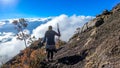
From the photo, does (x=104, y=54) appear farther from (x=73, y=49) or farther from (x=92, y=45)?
(x=73, y=49)

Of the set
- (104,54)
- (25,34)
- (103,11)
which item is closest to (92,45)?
(104,54)

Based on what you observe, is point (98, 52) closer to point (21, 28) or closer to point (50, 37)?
point (50, 37)

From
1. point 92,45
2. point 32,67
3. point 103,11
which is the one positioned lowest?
point 32,67

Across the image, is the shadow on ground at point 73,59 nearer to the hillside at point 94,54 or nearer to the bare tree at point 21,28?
the hillside at point 94,54

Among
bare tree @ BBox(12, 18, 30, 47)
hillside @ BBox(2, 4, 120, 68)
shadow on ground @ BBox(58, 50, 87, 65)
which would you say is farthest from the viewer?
bare tree @ BBox(12, 18, 30, 47)

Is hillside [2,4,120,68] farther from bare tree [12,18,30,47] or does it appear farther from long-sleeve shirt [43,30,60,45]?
bare tree [12,18,30,47]

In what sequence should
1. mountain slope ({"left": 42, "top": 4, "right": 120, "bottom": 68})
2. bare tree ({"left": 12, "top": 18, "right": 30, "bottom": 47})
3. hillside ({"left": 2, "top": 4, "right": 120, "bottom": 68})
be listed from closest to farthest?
mountain slope ({"left": 42, "top": 4, "right": 120, "bottom": 68})
hillside ({"left": 2, "top": 4, "right": 120, "bottom": 68})
bare tree ({"left": 12, "top": 18, "right": 30, "bottom": 47})

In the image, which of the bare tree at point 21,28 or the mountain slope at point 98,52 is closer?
the mountain slope at point 98,52

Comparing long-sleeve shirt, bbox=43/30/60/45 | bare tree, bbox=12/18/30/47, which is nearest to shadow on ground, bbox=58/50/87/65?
long-sleeve shirt, bbox=43/30/60/45

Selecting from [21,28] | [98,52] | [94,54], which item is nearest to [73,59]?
[94,54]

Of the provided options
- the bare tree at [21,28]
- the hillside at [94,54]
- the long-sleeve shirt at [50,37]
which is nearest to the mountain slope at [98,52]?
the hillside at [94,54]

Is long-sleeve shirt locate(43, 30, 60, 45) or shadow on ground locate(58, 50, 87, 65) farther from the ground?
long-sleeve shirt locate(43, 30, 60, 45)

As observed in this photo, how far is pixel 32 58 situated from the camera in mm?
22797

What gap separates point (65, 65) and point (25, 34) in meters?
39.0
